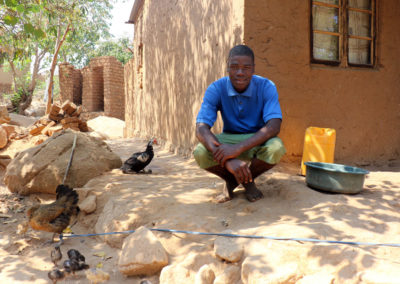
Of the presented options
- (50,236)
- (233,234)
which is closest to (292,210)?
(233,234)

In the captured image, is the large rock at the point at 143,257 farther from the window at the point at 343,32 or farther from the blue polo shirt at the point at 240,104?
the window at the point at 343,32

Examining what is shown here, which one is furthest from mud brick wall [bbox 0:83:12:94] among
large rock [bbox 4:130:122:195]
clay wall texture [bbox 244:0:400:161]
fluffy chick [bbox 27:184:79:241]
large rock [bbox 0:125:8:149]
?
clay wall texture [bbox 244:0:400:161]

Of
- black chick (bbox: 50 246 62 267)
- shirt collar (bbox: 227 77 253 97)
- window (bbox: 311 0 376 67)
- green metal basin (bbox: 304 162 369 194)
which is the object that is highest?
window (bbox: 311 0 376 67)

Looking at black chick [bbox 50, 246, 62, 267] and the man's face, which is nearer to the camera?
black chick [bbox 50, 246, 62, 267]

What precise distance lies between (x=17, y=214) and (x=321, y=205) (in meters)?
3.35

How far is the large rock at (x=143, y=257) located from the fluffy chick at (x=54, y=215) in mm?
974

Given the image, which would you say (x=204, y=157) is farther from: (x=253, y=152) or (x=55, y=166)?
(x=55, y=166)

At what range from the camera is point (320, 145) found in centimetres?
372

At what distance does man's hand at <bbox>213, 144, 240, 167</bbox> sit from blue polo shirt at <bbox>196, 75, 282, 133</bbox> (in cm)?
34

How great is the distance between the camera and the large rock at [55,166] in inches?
160

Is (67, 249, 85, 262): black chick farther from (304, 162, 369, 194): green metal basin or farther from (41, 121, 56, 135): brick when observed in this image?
(41, 121, 56, 135): brick

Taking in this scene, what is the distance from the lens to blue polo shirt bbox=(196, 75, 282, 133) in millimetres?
2846

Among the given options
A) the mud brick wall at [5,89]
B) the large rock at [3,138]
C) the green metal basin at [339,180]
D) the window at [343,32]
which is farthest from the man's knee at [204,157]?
the mud brick wall at [5,89]

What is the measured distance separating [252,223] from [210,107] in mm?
1088
